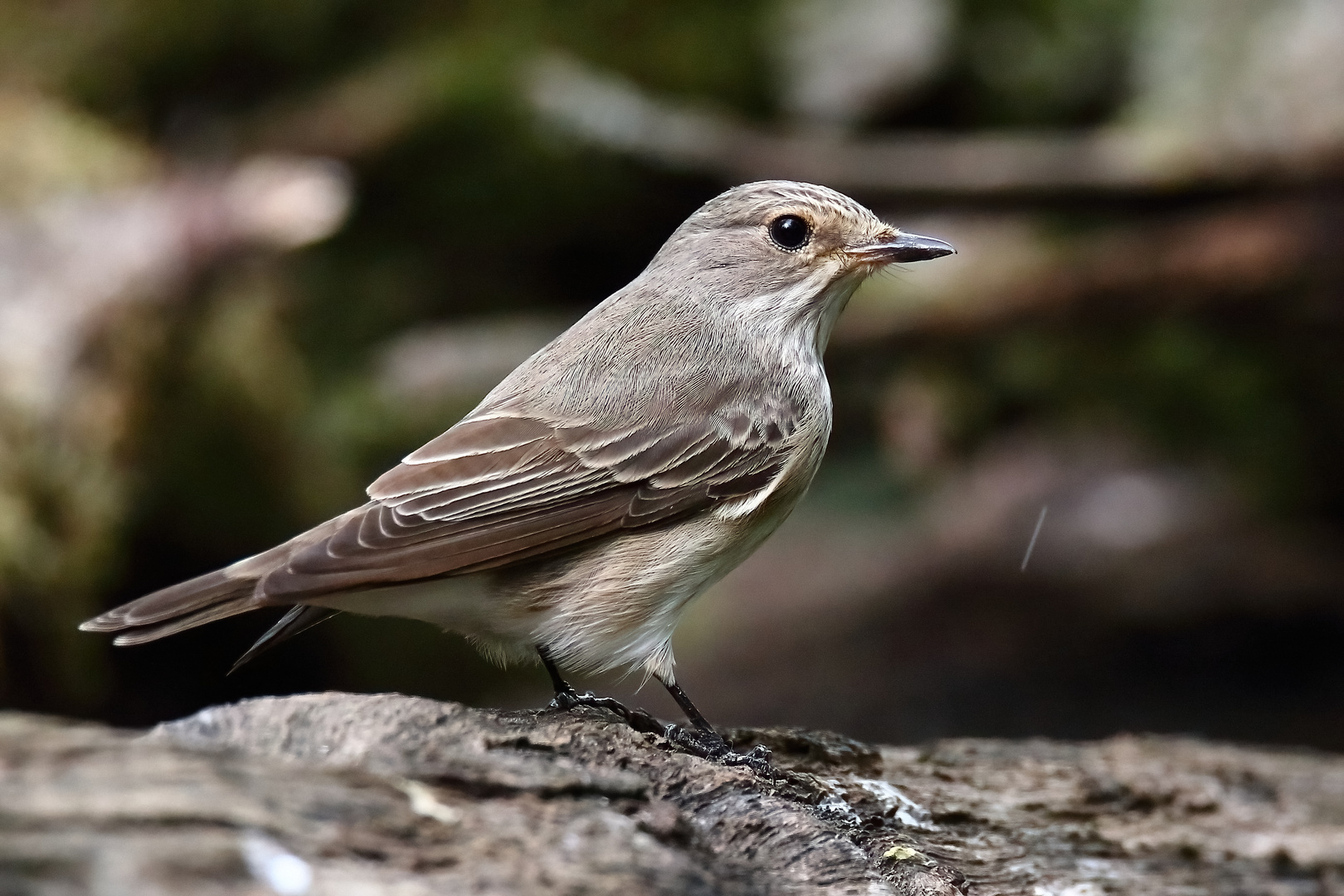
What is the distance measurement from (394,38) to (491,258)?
5.95 ft

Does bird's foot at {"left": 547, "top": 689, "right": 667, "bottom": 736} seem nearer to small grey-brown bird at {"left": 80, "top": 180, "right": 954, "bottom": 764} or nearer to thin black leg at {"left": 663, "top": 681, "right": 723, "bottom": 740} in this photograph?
small grey-brown bird at {"left": 80, "top": 180, "right": 954, "bottom": 764}

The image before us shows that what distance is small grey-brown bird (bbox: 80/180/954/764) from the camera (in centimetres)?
396

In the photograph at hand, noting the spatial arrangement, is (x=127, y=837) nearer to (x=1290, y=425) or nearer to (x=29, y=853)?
(x=29, y=853)

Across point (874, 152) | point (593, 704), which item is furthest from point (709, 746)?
point (874, 152)

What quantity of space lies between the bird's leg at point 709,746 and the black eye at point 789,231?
176 cm

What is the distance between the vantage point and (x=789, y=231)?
5113mm

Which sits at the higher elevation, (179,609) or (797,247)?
(797,247)

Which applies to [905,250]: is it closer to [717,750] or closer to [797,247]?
[797,247]

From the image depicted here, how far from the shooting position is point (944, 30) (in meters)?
9.90

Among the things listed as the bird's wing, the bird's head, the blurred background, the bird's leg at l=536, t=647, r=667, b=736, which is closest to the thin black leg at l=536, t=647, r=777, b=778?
the bird's leg at l=536, t=647, r=667, b=736

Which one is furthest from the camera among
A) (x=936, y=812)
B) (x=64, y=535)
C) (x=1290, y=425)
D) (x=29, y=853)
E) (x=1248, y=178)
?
(x=1290, y=425)

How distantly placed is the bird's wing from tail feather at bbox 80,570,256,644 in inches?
5.6

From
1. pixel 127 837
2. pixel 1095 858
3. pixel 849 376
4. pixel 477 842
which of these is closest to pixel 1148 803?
pixel 1095 858

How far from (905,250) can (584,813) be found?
9.01ft
